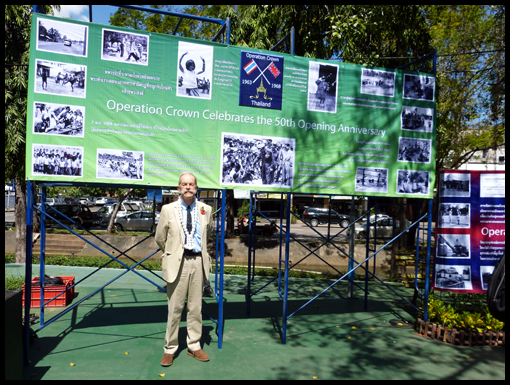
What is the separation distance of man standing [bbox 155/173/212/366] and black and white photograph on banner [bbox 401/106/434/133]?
3736mm

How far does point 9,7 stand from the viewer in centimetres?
1003

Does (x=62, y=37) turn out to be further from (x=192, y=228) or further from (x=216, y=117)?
(x=192, y=228)

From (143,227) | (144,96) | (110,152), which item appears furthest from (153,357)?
(143,227)

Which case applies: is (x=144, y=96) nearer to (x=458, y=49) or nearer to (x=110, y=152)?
(x=110, y=152)

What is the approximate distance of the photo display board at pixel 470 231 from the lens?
20.7 ft

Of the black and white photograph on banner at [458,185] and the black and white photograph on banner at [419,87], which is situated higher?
the black and white photograph on banner at [419,87]

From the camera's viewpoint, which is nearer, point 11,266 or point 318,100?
point 318,100

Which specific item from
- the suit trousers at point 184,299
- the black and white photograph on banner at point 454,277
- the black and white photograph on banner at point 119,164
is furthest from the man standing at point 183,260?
the black and white photograph on banner at point 454,277

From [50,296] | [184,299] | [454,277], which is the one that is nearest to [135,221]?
[50,296]

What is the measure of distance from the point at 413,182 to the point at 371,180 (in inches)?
30.9

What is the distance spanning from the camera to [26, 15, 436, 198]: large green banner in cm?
497

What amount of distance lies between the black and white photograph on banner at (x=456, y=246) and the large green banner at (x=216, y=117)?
849 millimetres

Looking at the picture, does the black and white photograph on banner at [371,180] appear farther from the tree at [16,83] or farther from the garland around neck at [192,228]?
the tree at [16,83]

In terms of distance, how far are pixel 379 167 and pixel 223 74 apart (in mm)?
2874
